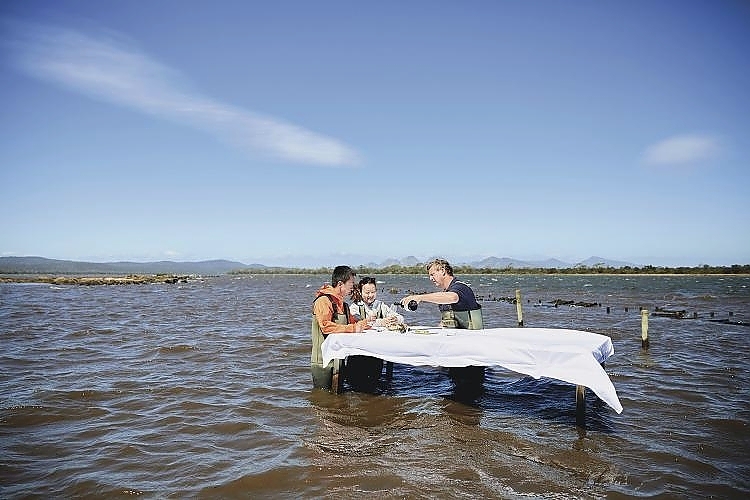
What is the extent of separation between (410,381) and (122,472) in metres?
5.64

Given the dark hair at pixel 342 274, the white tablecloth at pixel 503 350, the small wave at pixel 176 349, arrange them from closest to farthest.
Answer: the white tablecloth at pixel 503 350, the dark hair at pixel 342 274, the small wave at pixel 176 349

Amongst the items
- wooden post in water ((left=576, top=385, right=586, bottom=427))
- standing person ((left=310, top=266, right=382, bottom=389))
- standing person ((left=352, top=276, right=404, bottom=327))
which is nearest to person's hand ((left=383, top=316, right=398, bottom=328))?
standing person ((left=310, top=266, right=382, bottom=389))

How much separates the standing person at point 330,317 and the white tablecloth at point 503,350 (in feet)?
0.69

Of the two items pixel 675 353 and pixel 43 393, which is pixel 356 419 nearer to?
pixel 43 393

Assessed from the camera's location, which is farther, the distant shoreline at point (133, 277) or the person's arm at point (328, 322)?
the distant shoreline at point (133, 277)

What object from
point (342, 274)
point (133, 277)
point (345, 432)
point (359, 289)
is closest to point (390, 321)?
point (342, 274)

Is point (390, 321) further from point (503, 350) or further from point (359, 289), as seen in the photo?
point (503, 350)

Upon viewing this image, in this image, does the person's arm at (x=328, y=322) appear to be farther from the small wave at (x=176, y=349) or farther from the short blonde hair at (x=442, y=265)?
the small wave at (x=176, y=349)

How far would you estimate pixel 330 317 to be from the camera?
7.98m

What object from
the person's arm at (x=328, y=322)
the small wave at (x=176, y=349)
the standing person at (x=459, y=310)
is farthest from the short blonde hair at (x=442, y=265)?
the small wave at (x=176, y=349)

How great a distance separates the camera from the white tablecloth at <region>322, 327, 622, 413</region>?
20.1ft

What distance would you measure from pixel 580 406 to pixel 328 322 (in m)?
3.94

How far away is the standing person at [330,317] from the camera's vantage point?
7824 millimetres

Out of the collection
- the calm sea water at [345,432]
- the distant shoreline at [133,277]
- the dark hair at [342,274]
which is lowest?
the calm sea water at [345,432]
